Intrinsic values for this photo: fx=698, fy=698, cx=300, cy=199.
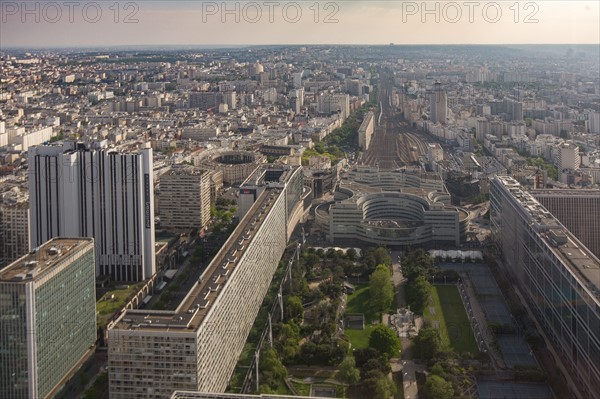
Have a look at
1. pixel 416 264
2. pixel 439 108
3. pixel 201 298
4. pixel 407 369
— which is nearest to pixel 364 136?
pixel 439 108

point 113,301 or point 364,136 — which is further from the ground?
point 364,136

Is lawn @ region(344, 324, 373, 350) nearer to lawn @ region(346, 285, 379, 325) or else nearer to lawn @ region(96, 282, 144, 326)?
lawn @ region(346, 285, 379, 325)

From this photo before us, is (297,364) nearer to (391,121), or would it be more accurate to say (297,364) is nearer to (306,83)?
(391,121)

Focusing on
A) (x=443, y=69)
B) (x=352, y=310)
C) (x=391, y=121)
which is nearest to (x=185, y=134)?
(x=391, y=121)

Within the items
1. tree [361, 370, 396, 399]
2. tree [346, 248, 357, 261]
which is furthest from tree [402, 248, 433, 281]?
tree [361, 370, 396, 399]

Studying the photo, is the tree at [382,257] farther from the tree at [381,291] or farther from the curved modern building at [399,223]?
the tree at [381,291]

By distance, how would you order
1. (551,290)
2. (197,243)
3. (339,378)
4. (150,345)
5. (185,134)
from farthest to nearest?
(185,134), (197,243), (551,290), (339,378), (150,345)

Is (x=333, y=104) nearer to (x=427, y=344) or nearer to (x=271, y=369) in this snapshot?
(x=427, y=344)
